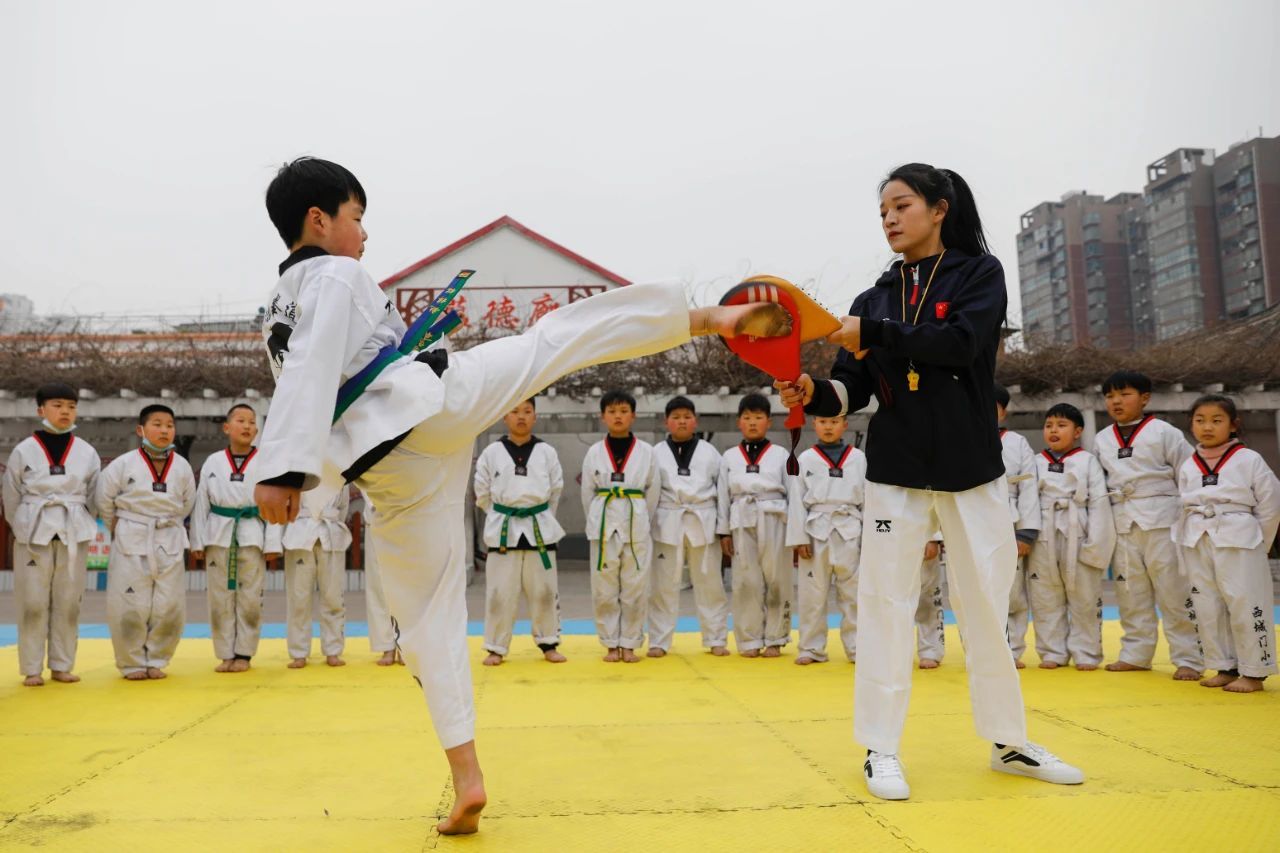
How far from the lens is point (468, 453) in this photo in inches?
100.0

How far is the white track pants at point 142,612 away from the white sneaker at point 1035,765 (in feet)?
15.6

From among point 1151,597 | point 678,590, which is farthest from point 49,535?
point 1151,597

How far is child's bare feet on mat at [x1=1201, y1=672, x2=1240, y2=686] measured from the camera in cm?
467

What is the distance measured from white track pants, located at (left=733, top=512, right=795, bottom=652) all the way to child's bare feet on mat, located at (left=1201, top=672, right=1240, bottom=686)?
2420 millimetres

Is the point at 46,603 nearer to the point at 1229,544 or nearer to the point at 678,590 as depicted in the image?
the point at 678,590

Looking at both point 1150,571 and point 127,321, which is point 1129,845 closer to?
point 1150,571

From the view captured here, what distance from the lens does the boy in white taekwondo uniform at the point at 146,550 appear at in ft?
17.6

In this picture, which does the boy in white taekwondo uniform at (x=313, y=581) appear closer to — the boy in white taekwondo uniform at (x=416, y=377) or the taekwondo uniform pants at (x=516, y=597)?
the taekwondo uniform pants at (x=516, y=597)

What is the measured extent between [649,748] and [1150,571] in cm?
358

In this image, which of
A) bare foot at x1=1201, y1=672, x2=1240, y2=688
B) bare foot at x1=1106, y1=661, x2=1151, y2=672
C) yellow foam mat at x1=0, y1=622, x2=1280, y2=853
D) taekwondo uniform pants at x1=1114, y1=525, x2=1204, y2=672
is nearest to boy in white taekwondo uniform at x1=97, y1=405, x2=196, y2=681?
yellow foam mat at x1=0, y1=622, x2=1280, y2=853

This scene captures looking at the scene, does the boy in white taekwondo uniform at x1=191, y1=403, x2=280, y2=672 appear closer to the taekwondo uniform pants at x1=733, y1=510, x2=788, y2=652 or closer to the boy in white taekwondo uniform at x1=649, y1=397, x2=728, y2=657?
the boy in white taekwondo uniform at x1=649, y1=397, x2=728, y2=657

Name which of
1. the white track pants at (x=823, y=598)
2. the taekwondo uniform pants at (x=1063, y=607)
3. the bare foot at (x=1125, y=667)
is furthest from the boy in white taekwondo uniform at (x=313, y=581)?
the bare foot at (x=1125, y=667)

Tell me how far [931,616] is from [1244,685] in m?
1.62

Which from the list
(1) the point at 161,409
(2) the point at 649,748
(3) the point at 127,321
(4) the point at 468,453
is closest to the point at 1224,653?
(2) the point at 649,748
